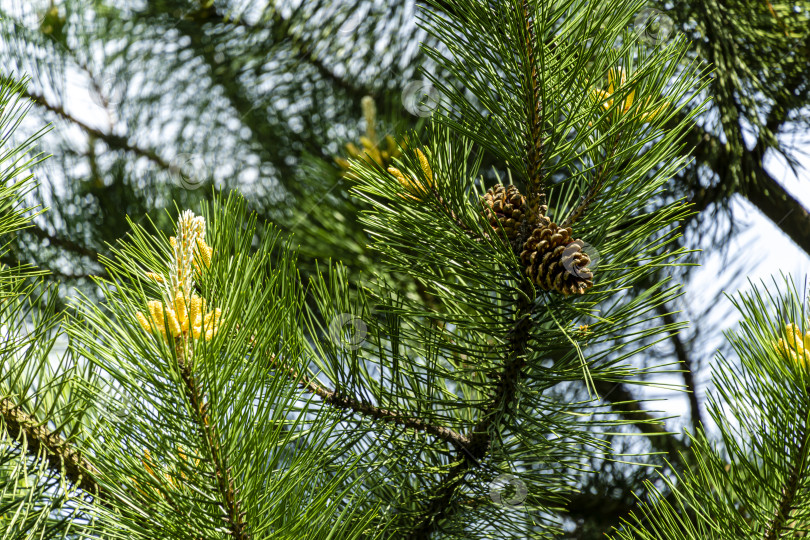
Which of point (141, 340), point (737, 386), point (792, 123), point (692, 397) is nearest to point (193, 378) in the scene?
point (141, 340)

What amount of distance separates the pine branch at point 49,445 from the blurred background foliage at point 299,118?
14.5 inches

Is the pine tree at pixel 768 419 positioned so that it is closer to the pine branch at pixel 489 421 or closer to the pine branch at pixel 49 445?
the pine branch at pixel 489 421

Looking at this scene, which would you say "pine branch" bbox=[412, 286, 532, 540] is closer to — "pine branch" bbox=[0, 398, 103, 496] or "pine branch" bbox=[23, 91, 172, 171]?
"pine branch" bbox=[0, 398, 103, 496]

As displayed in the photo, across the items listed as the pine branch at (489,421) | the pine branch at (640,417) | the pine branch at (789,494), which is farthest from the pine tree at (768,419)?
the pine branch at (640,417)

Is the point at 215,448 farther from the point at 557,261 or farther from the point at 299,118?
the point at 299,118

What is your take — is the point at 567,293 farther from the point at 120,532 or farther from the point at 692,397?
the point at 692,397

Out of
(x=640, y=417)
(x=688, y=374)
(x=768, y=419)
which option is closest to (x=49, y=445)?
(x=768, y=419)

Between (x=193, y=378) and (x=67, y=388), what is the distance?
0.25 metres

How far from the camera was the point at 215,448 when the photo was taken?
0.36m

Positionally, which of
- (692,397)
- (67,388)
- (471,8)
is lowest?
(692,397)

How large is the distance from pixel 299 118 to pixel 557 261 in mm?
960

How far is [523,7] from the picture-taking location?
408 millimetres

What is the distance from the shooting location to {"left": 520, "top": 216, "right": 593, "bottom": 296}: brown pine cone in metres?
0.40

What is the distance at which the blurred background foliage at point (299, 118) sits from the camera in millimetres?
933
